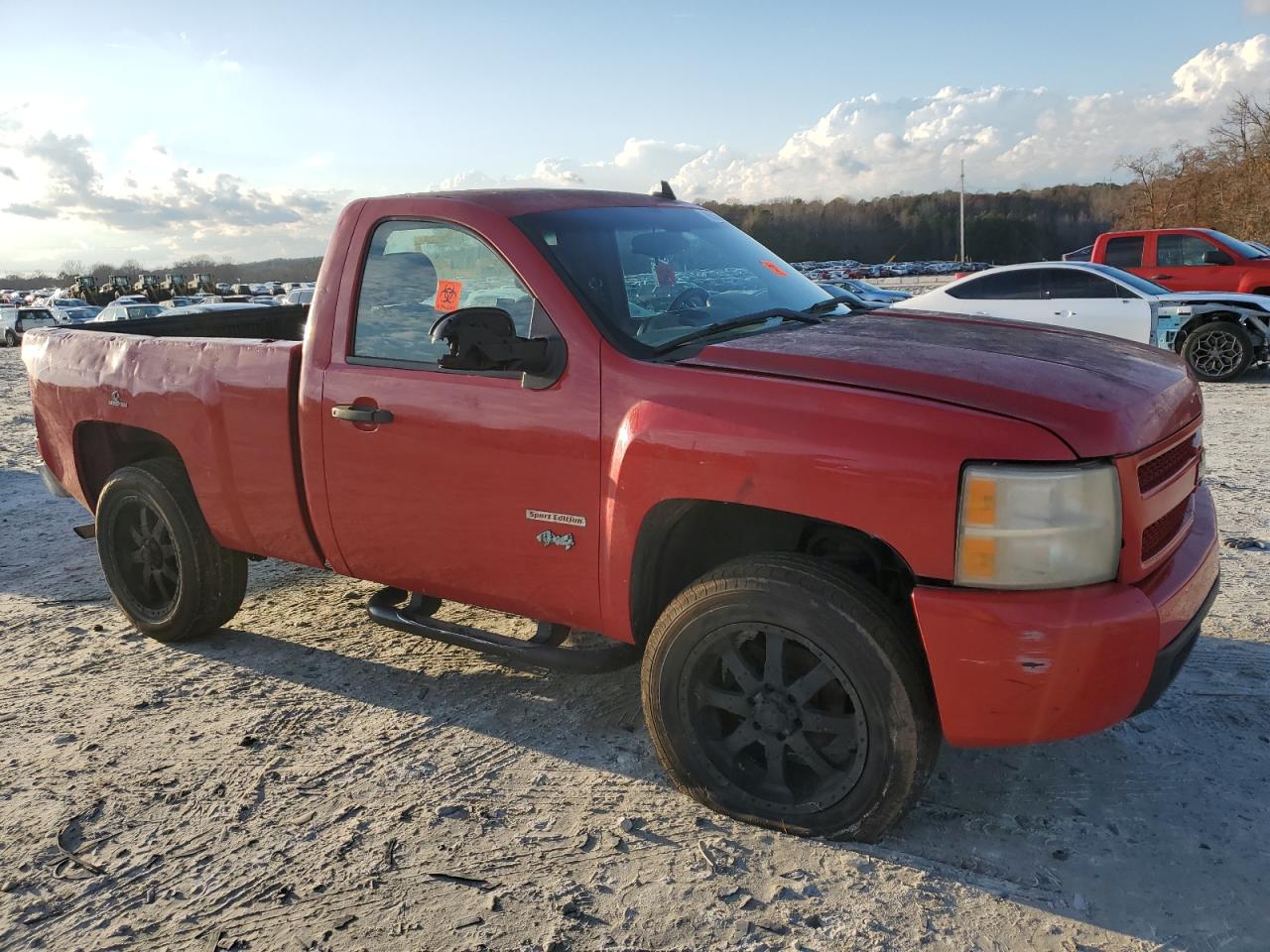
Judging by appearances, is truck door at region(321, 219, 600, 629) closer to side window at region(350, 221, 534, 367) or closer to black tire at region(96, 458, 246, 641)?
side window at region(350, 221, 534, 367)

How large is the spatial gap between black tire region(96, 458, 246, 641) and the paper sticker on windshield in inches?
65.6

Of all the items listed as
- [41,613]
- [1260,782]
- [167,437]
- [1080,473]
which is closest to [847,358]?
[1080,473]

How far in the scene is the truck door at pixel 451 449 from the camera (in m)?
3.13

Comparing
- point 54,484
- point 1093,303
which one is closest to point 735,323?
point 54,484

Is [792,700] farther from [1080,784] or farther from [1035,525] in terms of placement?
[1080,784]

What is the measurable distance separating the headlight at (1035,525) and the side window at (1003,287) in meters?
9.88

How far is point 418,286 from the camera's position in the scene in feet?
11.8

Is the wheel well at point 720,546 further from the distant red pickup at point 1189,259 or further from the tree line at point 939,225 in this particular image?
the tree line at point 939,225

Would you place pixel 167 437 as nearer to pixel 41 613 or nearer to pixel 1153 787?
pixel 41 613

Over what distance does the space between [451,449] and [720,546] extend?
0.97m

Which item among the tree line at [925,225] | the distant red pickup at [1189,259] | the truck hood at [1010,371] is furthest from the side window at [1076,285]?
the tree line at [925,225]

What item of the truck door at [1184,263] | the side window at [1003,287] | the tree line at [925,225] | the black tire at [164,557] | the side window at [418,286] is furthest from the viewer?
the tree line at [925,225]

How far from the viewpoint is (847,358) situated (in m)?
2.85

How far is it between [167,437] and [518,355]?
209 centimetres
